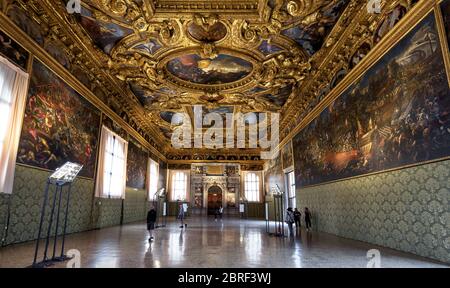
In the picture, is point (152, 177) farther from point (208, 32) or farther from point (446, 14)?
point (446, 14)

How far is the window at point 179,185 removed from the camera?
94.5 ft

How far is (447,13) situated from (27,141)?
37.7 ft

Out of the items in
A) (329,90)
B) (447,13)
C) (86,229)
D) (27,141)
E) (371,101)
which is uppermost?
→ (329,90)

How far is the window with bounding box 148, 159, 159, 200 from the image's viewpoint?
21.8m

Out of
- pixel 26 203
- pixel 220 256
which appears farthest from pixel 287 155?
pixel 26 203

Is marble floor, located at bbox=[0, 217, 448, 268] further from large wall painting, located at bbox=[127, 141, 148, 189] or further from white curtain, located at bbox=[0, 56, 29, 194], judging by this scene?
large wall painting, located at bbox=[127, 141, 148, 189]

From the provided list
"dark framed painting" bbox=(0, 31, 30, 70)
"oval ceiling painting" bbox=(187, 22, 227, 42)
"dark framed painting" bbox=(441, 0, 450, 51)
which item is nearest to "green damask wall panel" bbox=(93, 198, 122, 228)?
"dark framed painting" bbox=(0, 31, 30, 70)

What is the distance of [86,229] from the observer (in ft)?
37.0

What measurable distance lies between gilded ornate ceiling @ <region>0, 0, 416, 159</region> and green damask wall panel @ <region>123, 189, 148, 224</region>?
19.3 feet

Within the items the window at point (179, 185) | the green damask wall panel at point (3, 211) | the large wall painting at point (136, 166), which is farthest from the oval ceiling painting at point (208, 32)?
the window at point (179, 185)

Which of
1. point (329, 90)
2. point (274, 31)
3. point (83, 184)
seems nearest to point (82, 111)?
point (83, 184)

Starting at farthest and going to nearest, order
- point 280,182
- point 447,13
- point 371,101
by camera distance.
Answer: point 280,182 → point 371,101 → point 447,13

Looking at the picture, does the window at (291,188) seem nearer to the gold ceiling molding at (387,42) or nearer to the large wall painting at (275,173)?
the large wall painting at (275,173)

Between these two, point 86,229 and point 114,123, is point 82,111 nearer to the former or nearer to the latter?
point 114,123
